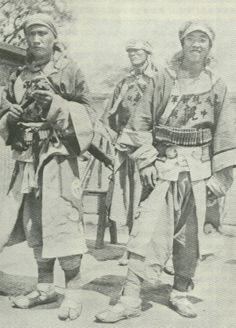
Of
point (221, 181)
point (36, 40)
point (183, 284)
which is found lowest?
point (183, 284)

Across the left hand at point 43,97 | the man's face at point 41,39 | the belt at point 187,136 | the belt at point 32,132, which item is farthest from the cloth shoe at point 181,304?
the man's face at point 41,39

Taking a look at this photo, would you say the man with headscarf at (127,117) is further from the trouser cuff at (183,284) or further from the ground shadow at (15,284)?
the ground shadow at (15,284)

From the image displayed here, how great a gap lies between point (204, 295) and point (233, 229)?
36 centimetres

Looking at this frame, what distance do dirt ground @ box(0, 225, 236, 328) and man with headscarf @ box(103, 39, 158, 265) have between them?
163 millimetres

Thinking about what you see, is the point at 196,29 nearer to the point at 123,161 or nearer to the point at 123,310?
the point at 123,161

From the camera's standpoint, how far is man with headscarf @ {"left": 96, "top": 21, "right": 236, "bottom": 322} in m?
2.42

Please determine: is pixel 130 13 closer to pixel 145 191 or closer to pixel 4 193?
pixel 145 191

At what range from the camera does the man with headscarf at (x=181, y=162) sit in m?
2.42

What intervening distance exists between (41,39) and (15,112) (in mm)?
381

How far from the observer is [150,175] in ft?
8.04

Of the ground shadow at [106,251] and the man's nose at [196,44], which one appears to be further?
the ground shadow at [106,251]

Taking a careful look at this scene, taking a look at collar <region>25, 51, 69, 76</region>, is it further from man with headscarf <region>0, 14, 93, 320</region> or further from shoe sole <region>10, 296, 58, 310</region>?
shoe sole <region>10, 296, 58, 310</region>

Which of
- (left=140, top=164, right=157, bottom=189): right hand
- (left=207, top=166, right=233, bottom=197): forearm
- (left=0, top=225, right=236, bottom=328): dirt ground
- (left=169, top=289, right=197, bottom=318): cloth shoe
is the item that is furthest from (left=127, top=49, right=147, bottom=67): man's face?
A: (left=169, top=289, right=197, bottom=318): cloth shoe

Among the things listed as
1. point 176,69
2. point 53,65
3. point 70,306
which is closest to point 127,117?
point 176,69
